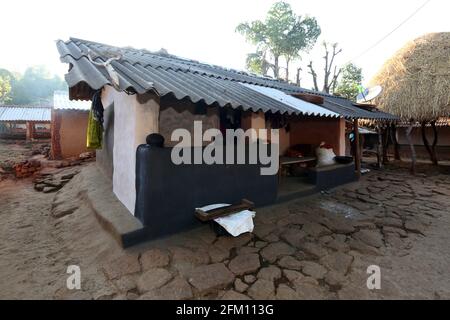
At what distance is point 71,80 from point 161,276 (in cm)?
276

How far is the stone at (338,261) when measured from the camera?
134 inches

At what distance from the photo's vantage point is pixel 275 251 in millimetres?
3812

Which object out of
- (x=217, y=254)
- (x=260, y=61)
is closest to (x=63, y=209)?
(x=217, y=254)

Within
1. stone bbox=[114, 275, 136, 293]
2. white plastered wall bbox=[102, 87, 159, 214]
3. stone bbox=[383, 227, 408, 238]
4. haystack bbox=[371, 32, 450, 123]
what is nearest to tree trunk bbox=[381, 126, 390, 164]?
haystack bbox=[371, 32, 450, 123]

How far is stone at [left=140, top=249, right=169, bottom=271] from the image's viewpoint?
10.8ft

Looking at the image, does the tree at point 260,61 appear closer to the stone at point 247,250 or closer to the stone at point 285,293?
the stone at point 247,250

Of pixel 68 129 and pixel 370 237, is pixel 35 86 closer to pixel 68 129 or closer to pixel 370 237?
pixel 68 129

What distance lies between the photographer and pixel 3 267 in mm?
3457

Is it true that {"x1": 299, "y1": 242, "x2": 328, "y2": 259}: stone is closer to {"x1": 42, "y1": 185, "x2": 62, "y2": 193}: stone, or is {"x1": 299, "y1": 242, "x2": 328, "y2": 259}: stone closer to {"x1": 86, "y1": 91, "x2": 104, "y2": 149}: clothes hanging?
{"x1": 86, "y1": 91, "x2": 104, "y2": 149}: clothes hanging

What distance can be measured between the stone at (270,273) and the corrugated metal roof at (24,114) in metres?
21.3

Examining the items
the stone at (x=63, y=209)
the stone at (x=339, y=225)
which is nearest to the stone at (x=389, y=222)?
the stone at (x=339, y=225)

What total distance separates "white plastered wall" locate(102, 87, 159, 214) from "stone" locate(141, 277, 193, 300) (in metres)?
1.65
